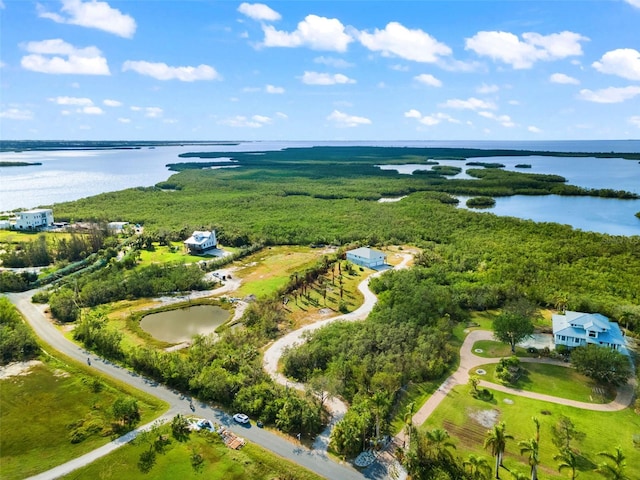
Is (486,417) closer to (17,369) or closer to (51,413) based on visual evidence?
(51,413)

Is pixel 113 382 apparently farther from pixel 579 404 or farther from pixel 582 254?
pixel 582 254

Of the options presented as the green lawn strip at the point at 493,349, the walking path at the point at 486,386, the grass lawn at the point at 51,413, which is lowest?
the grass lawn at the point at 51,413

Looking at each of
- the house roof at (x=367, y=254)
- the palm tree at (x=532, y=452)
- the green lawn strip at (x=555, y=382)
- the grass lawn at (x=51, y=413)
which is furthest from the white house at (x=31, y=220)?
the palm tree at (x=532, y=452)

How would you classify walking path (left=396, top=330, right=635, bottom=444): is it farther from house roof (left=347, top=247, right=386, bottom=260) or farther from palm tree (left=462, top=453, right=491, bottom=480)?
house roof (left=347, top=247, right=386, bottom=260)

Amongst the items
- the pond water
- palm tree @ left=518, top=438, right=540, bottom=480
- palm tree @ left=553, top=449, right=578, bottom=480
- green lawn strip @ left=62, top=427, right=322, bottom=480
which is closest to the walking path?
palm tree @ left=518, top=438, right=540, bottom=480

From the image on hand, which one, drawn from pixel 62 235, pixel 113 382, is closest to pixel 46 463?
pixel 113 382

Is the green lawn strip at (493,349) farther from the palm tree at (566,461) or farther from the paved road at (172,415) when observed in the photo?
the paved road at (172,415)
